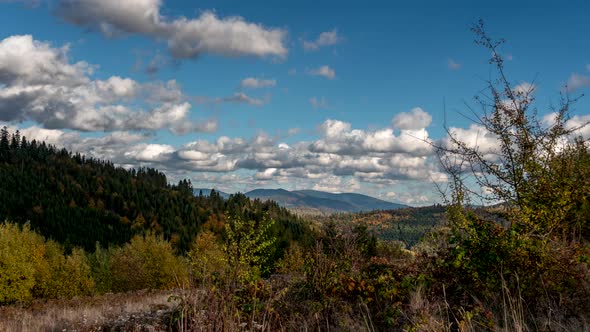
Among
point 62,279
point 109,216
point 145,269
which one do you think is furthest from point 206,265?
point 109,216

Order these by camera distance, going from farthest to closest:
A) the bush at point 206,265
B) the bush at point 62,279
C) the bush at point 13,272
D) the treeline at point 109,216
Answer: the treeline at point 109,216 < the bush at point 62,279 < the bush at point 13,272 < the bush at point 206,265

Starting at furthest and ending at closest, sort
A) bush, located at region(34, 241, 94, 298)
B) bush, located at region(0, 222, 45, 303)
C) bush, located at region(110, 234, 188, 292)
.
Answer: bush, located at region(34, 241, 94, 298)
bush, located at region(110, 234, 188, 292)
bush, located at region(0, 222, 45, 303)

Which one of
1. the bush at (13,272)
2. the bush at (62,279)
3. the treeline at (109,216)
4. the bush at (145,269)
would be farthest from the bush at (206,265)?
the treeline at (109,216)

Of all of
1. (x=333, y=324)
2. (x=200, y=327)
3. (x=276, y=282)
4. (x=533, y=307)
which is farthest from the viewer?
(x=276, y=282)

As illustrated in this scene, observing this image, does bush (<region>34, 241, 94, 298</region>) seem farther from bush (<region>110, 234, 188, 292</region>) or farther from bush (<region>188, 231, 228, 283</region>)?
bush (<region>188, 231, 228, 283</region>)

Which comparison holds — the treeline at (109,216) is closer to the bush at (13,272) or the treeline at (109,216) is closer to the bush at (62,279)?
the bush at (62,279)

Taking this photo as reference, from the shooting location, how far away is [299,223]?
167 meters

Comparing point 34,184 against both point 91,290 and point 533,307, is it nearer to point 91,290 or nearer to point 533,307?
point 91,290

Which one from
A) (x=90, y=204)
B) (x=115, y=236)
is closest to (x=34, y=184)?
(x=90, y=204)

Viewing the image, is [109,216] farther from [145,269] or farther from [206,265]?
[206,265]

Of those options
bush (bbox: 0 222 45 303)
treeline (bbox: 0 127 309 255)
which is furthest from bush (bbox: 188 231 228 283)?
treeline (bbox: 0 127 309 255)

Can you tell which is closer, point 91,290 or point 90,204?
point 91,290

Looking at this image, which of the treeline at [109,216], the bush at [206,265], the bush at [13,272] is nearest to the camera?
the bush at [206,265]

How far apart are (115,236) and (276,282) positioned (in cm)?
17464
